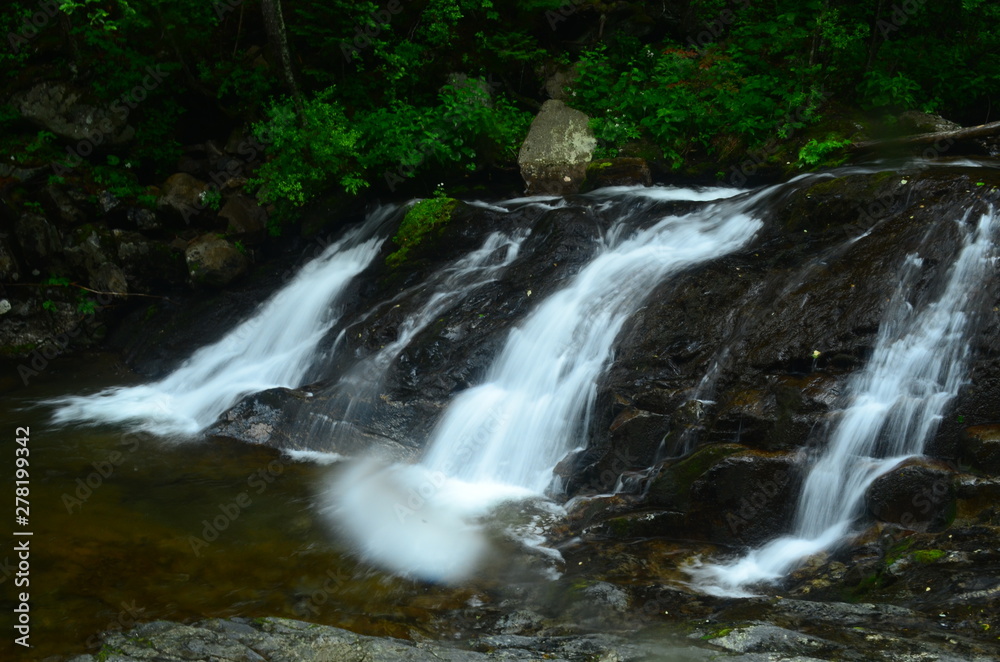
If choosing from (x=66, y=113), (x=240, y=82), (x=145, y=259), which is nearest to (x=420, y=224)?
(x=145, y=259)

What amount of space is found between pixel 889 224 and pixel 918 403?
219 centimetres

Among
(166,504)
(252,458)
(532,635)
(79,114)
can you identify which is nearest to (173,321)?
(79,114)

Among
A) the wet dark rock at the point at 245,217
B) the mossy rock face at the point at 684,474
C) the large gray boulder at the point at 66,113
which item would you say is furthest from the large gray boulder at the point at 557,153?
the large gray boulder at the point at 66,113

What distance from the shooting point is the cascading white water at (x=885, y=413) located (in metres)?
4.79

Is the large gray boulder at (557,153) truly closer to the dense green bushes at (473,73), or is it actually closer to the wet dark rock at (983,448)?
the dense green bushes at (473,73)

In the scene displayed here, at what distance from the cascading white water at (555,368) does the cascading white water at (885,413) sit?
6.88 feet

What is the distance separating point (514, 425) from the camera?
22.7 ft

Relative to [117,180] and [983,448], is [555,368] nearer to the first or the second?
[983,448]

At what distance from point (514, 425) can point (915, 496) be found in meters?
3.43

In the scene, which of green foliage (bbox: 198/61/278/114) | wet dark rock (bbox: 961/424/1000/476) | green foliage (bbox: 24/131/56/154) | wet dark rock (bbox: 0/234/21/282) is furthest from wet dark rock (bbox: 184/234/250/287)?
wet dark rock (bbox: 961/424/1000/476)

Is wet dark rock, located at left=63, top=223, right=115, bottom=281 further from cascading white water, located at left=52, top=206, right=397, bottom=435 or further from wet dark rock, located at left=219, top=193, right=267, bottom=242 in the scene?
cascading white water, located at left=52, top=206, right=397, bottom=435

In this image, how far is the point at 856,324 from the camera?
5801mm

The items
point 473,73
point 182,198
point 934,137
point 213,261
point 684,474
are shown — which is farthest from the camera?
point 473,73

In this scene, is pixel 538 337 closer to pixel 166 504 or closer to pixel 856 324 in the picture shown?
pixel 856 324
